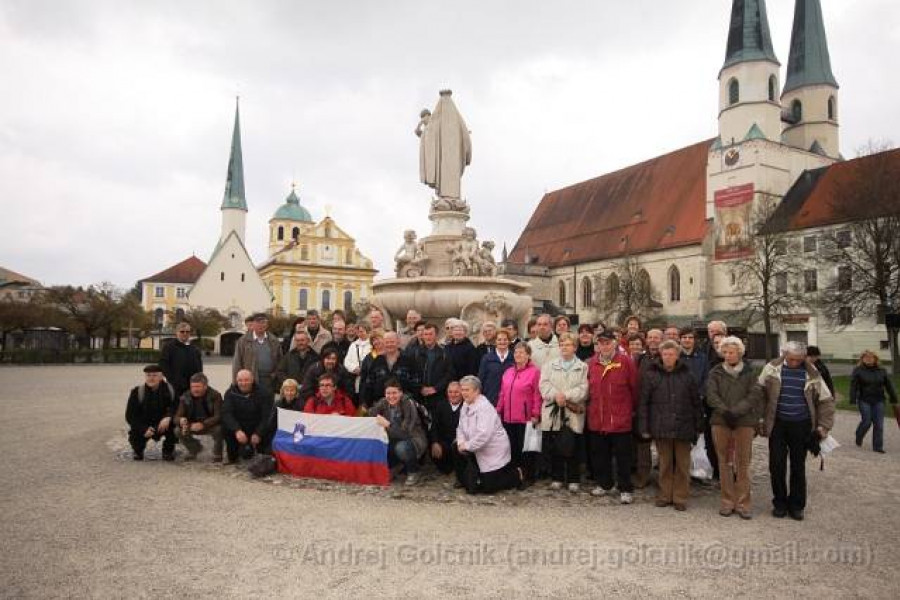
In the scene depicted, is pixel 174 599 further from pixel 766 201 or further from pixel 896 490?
pixel 766 201

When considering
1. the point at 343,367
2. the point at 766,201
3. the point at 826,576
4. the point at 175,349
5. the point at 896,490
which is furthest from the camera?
the point at 766,201

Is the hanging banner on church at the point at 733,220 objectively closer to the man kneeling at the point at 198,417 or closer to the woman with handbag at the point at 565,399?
the woman with handbag at the point at 565,399

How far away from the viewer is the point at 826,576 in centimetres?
413

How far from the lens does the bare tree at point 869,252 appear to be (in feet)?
84.1

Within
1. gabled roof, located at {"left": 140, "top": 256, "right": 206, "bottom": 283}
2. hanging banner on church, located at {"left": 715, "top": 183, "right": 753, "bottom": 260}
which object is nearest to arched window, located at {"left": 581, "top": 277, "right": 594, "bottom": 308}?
hanging banner on church, located at {"left": 715, "top": 183, "right": 753, "bottom": 260}

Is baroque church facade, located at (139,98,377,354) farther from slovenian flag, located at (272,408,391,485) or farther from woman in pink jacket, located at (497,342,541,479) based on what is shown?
→ woman in pink jacket, located at (497,342,541,479)

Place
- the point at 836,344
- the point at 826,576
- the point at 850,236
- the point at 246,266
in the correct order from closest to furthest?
the point at 826,576
the point at 850,236
the point at 836,344
the point at 246,266

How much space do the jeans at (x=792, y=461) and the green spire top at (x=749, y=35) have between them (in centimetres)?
4922

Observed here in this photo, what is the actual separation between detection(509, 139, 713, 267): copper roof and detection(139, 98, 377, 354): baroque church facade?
2044 centimetres

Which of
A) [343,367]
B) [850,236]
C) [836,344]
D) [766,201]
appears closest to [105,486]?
[343,367]

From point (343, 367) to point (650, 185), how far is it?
54.7 metres

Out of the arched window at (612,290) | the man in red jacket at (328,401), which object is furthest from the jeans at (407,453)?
the arched window at (612,290)

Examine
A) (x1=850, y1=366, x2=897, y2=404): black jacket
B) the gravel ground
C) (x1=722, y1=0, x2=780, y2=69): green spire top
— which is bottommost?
the gravel ground

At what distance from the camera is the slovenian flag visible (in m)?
6.56
